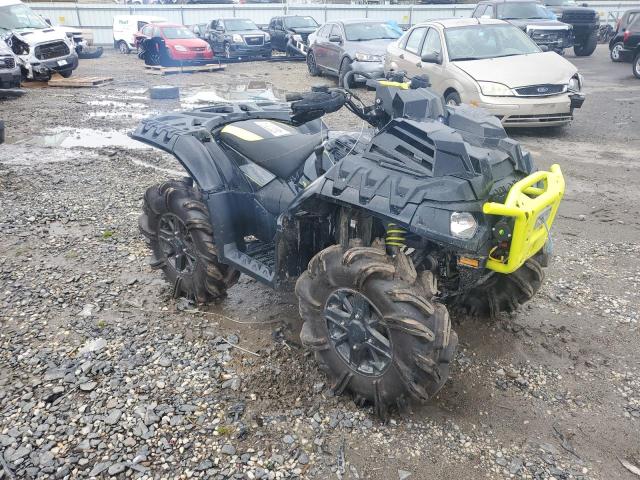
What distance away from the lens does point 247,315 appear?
4.10 m

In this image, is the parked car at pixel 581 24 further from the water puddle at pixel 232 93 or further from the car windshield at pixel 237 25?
the water puddle at pixel 232 93

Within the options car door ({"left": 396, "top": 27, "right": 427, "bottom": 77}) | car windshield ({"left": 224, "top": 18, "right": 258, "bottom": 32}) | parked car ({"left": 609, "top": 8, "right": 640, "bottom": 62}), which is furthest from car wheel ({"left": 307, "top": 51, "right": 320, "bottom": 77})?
parked car ({"left": 609, "top": 8, "right": 640, "bottom": 62})

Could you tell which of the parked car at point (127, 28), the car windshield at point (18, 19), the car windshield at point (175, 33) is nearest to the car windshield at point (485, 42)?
the car windshield at point (175, 33)

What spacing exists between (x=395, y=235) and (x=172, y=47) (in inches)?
668

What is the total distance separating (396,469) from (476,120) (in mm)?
2056

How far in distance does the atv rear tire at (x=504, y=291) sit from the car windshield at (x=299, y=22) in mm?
18882

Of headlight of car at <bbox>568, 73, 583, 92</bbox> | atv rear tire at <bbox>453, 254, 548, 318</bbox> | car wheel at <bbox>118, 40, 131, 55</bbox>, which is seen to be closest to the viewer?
atv rear tire at <bbox>453, 254, 548, 318</bbox>

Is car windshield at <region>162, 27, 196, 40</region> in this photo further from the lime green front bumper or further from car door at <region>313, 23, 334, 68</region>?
the lime green front bumper

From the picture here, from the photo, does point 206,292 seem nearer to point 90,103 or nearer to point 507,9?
point 90,103

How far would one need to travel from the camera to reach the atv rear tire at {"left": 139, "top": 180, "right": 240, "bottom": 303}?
3844 millimetres

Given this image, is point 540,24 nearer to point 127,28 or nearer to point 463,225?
point 463,225

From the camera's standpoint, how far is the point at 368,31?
14219 mm

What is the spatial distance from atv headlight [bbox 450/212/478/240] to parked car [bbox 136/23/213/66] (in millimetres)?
16856

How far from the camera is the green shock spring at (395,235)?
2.88m
